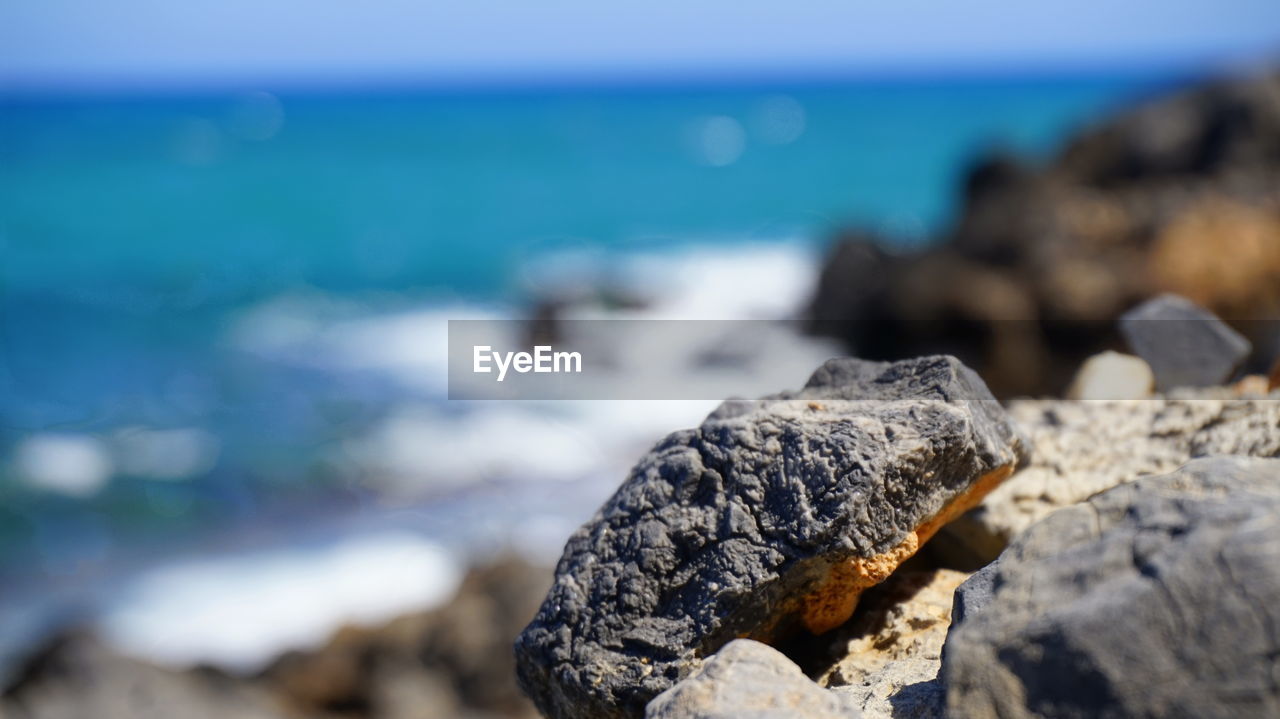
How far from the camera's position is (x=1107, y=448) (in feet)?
10.2

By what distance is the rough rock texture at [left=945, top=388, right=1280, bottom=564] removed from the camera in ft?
9.21

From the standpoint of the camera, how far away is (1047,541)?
75.5 inches

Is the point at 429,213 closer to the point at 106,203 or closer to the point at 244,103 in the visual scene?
the point at 106,203

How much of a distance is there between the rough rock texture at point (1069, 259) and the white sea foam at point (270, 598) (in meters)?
5.10

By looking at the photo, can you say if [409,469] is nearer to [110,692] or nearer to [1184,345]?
[110,692]

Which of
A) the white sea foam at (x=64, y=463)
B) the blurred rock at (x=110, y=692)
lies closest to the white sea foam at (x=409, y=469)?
the blurred rock at (x=110, y=692)

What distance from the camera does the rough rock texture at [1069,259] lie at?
962cm

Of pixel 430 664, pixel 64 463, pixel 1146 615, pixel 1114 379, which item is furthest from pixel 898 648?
pixel 64 463

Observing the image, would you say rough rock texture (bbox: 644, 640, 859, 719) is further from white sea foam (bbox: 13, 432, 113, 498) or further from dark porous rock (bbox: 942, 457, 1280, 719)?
white sea foam (bbox: 13, 432, 113, 498)

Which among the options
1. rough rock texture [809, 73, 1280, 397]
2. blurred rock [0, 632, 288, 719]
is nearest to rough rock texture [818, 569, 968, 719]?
blurred rock [0, 632, 288, 719]

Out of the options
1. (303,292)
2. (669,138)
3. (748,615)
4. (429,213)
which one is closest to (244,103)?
(669,138)

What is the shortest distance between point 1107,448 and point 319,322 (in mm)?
16453

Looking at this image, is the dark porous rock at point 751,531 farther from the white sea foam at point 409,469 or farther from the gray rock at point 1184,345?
the white sea foam at point 409,469

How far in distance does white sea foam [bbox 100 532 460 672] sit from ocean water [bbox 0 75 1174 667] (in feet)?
0.10
